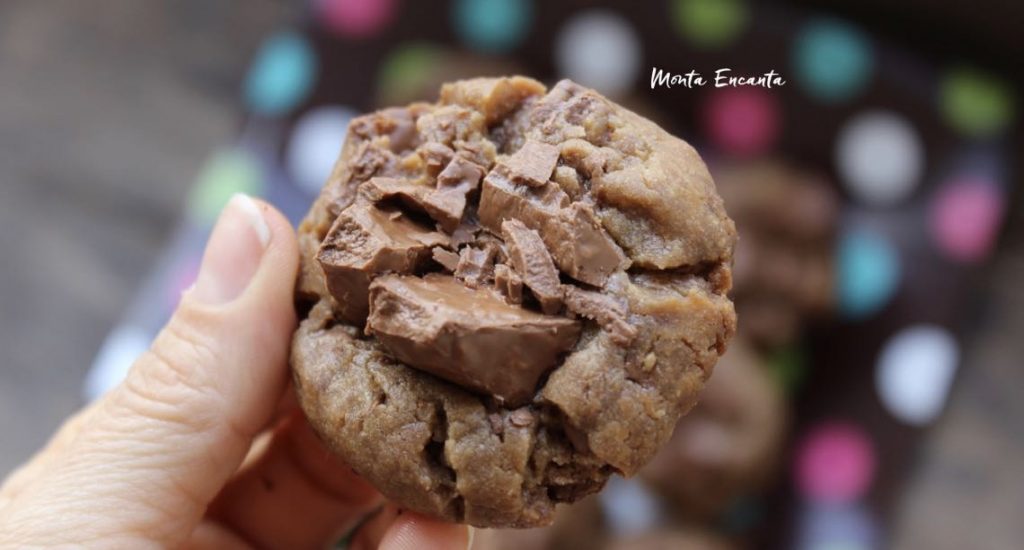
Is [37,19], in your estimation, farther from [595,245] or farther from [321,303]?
[595,245]

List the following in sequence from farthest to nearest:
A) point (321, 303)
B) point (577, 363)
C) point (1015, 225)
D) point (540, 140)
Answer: point (1015, 225), point (321, 303), point (540, 140), point (577, 363)

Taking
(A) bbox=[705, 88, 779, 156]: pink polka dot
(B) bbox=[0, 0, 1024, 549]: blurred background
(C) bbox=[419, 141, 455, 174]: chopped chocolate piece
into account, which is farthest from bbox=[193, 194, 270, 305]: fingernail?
(A) bbox=[705, 88, 779, 156]: pink polka dot

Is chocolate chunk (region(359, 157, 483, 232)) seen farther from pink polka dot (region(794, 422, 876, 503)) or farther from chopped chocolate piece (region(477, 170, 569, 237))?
pink polka dot (region(794, 422, 876, 503))

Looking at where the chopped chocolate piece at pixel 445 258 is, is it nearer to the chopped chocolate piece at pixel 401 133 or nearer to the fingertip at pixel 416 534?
the chopped chocolate piece at pixel 401 133

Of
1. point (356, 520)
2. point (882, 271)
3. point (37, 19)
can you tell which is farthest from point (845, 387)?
point (37, 19)

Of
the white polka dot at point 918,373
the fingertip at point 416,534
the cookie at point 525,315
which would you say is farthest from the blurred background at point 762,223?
the cookie at point 525,315

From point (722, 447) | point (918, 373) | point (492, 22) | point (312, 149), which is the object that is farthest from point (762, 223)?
point (312, 149)

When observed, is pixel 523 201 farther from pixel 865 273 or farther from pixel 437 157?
pixel 865 273
